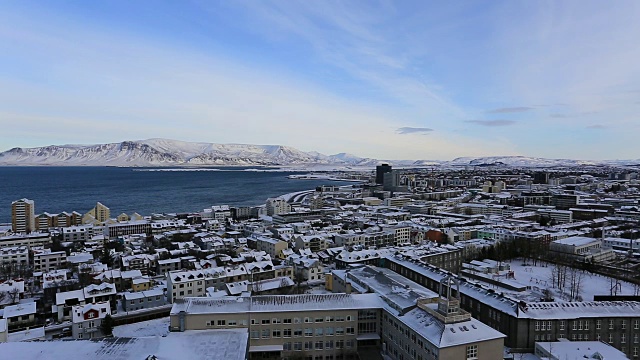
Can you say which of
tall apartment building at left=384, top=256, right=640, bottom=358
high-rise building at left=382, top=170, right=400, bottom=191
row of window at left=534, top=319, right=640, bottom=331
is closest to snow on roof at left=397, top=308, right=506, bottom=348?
tall apartment building at left=384, top=256, right=640, bottom=358

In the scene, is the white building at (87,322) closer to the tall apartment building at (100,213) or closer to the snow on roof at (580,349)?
the snow on roof at (580,349)

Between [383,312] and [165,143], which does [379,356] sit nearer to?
[383,312]

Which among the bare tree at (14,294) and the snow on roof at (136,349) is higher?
the snow on roof at (136,349)

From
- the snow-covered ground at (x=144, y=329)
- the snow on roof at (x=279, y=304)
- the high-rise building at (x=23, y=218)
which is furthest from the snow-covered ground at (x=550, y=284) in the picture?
the high-rise building at (x=23, y=218)

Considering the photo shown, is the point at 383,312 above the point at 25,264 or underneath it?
above

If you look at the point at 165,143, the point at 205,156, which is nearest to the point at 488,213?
the point at 205,156

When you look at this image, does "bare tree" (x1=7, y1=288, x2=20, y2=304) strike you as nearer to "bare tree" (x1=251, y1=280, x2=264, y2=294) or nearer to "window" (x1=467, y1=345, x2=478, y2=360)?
"bare tree" (x1=251, y1=280, x2=264, y2=294)
